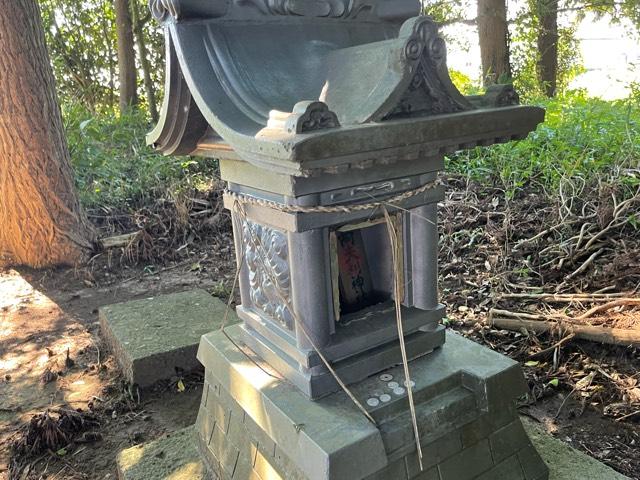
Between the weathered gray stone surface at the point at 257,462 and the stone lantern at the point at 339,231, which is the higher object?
the stone lantern at the point at 339,231

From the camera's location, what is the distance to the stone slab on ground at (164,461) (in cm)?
218

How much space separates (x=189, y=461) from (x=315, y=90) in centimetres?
162

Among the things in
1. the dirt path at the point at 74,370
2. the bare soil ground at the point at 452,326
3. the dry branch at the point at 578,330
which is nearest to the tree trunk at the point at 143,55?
the bare soil ground at the point at 452,326

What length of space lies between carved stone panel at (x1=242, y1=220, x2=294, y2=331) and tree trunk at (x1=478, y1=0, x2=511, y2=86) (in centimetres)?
563

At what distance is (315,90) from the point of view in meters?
1.80

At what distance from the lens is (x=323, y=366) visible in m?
1.80

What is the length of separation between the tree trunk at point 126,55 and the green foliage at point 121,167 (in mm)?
1455

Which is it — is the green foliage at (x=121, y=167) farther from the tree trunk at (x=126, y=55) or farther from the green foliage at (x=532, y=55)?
the green foliage at (x=532, y=55)

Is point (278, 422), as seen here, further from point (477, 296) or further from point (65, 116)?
point (65, 116)

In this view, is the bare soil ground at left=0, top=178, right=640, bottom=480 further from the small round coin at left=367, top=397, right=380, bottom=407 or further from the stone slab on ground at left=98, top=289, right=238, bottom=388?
the small round coin at left=367, top=397, right=380, bottom=407

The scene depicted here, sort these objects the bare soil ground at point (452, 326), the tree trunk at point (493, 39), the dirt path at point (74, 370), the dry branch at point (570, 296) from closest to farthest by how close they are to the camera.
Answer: the bare soil ground at point (452, 326) → the dirt path at point (74, 370) → the dry branch at point (570, 296) → the tree trunk at point (493, 39)

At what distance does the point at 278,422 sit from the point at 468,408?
0.68 meters

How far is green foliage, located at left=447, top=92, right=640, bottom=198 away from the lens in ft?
13.5

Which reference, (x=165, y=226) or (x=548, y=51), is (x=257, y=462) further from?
(x=548, y=51)
